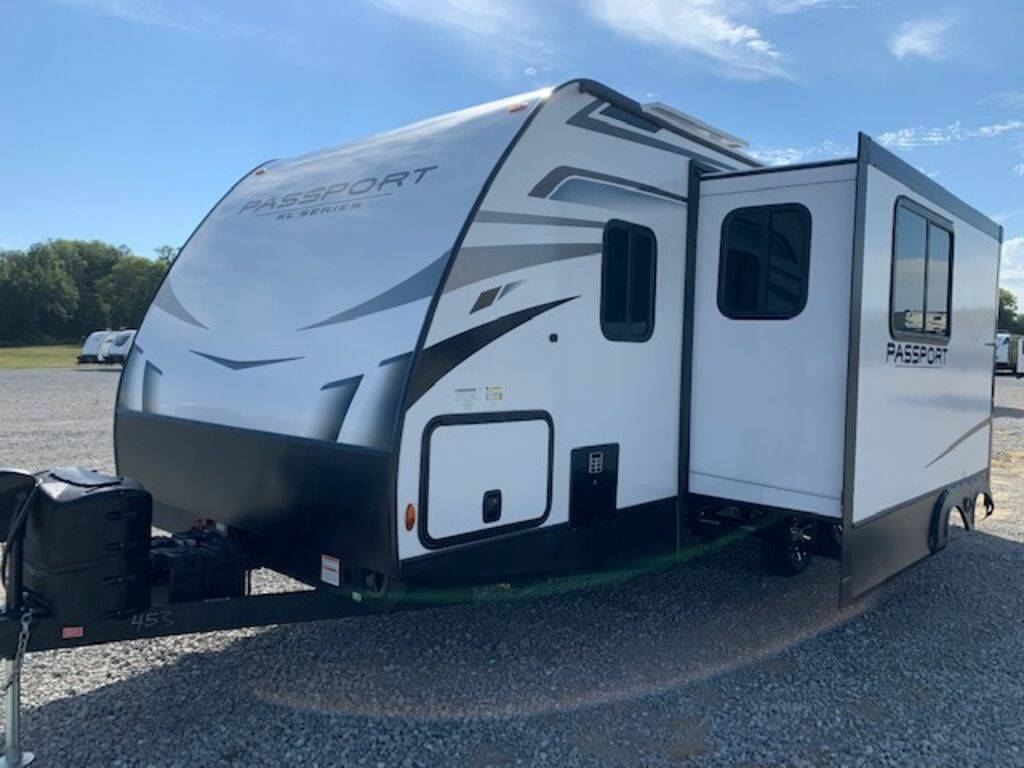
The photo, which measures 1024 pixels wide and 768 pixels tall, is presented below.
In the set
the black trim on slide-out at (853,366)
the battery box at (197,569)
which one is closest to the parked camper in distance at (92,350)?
the battery box at (197,569)

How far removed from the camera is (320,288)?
13.1 feet

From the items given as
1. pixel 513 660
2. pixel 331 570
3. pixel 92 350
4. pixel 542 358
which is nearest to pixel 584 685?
pixel 513 660

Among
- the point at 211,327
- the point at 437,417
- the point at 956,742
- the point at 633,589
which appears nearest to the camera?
the point at 437,417

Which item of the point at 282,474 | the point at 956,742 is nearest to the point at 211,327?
the point at 282,474

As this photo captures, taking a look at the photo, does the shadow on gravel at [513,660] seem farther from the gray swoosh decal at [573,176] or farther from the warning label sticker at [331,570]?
the gray swoosh decal at [573,176]

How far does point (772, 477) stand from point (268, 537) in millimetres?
2715

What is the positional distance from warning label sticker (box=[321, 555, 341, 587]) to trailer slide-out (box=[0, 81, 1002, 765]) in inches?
0.5

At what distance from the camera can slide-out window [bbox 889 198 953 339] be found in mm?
4754

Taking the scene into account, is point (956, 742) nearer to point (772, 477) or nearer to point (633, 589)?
point (772, 477)

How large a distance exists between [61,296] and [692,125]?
3209 inches

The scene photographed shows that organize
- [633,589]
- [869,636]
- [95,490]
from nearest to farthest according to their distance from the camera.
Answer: [95,490]
[869,636]
[633,589]

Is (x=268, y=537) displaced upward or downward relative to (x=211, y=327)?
downward

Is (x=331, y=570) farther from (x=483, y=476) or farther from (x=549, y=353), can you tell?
(x=549, y=353)

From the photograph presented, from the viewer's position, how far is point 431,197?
381cm
